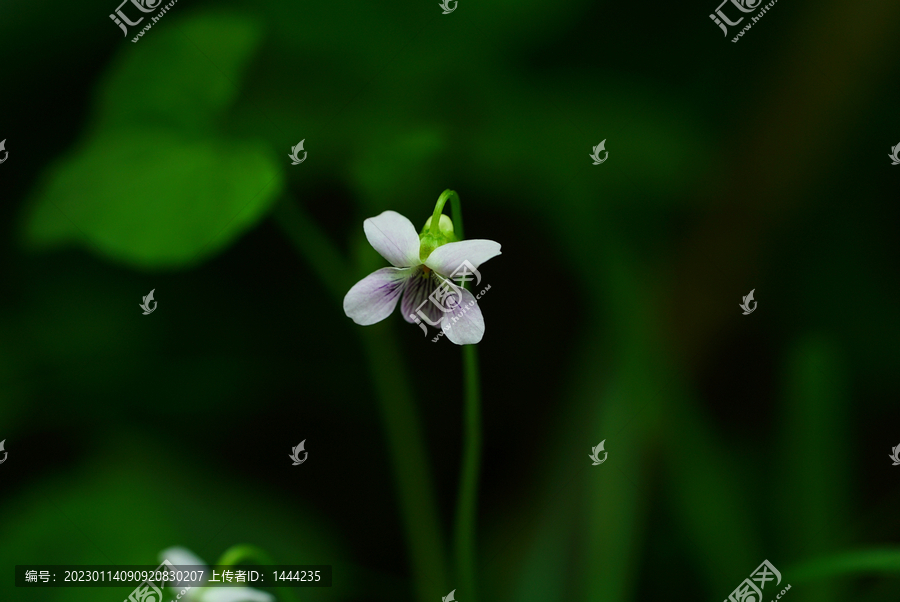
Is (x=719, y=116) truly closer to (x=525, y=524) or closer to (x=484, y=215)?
(x=484, y=215)

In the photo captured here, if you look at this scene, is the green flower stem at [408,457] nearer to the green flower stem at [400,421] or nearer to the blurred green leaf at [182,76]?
the green flower stem at [400,421]

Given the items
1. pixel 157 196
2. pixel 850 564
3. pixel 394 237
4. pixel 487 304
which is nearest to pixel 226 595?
pixel 394 237

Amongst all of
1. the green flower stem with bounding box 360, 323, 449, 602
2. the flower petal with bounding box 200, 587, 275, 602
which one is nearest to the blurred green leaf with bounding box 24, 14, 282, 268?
the green flower stem with bounding box 360, 323, 449, 602

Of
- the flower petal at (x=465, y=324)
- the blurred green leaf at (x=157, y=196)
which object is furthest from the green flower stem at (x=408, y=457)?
the flower petal at (x=465, y=324)

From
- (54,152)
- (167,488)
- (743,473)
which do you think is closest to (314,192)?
(54,152)

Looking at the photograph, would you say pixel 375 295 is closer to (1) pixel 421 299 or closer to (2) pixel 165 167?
(1) pixel 421 299
